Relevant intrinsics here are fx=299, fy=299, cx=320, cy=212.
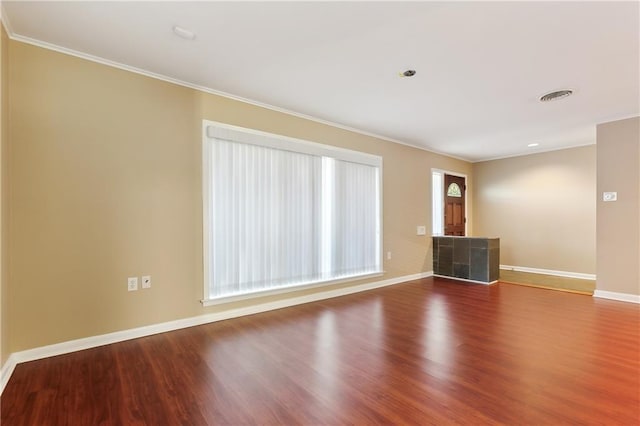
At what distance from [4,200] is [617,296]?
22.7ft

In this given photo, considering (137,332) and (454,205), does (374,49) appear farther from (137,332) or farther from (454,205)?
(454,205)

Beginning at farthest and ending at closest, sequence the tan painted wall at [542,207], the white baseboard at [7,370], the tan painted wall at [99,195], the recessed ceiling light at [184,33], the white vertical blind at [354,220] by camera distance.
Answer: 1. the tan painted wall at [542,207]
2. the white vertical blind at [354,220]
3. the tan painted wall at [99,195]
4. the recessed ceiling light at [184,33]
5. the white baseboard at [7,370]

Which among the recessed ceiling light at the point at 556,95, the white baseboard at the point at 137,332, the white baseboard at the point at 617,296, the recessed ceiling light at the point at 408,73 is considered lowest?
the white baseboard at the point at 617,296

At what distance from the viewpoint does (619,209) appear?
4215 mm

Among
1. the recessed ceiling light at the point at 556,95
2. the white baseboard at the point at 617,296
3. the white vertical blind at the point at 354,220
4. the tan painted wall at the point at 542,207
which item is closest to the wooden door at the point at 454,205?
the tan painted wall at the point at 542,207

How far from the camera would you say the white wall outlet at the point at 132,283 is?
9.29 feet

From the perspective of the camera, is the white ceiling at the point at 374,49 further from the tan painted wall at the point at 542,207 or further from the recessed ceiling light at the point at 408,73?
the tan painted wall at the point at 542,207

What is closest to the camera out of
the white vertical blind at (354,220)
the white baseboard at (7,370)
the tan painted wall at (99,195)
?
the white baseboard at (7,370)

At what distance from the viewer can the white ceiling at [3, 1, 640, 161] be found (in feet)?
6.73

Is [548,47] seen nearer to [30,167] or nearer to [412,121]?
[412,121]

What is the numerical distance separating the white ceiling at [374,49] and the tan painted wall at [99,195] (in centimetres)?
29

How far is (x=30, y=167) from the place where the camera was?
7.93ft

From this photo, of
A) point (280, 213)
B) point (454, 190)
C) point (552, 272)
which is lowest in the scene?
point (552, 272)

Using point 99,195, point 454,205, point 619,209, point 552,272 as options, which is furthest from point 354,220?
point 552,272
